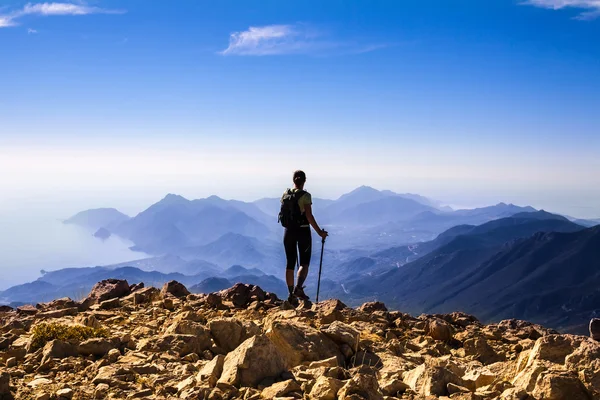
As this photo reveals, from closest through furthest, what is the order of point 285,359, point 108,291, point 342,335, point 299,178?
point 285,359 → point 342,335 → point 299,178 → point 108,291

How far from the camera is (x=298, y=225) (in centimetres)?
1569

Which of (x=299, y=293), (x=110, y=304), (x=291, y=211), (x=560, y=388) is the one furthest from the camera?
(x=299, y=293)

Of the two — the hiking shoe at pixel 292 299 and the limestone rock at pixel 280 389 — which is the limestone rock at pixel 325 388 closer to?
the limestone rock at pixel 280 389

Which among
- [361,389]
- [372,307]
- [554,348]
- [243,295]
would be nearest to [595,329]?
[554,348]

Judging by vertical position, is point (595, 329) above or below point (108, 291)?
above

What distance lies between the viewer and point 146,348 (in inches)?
362

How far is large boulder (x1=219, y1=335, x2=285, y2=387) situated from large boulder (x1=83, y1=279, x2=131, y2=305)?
9564mm

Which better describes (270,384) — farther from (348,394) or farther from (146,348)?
(146,348)

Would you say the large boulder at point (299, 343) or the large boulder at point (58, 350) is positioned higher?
the large boulder at point (299, 343)

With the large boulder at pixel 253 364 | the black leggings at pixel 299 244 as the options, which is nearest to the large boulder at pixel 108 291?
the black leggings at pixel 299 244

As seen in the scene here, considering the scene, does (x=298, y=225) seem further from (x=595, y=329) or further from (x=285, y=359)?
(x=595, y=329)

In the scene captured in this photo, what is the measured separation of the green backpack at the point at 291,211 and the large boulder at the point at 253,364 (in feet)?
26.8

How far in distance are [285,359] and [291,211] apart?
798cm

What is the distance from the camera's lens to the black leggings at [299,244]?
15.7 m
